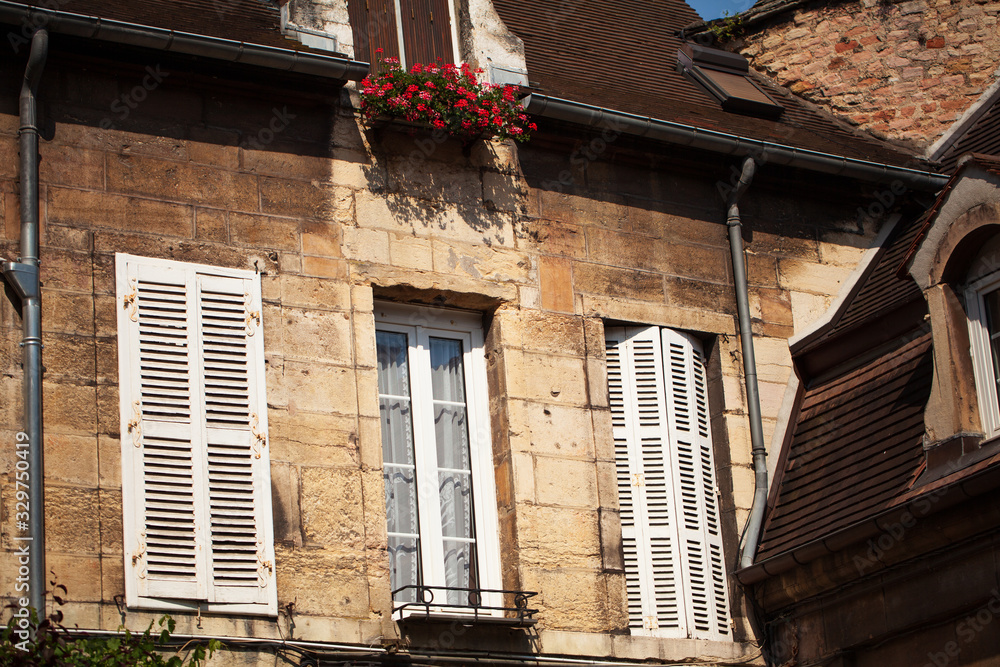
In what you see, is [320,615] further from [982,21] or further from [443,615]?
[982,21]

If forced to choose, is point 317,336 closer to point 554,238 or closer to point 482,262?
point 482,262

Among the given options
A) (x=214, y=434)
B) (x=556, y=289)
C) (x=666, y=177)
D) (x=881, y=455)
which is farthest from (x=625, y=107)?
(x=214, y=434)

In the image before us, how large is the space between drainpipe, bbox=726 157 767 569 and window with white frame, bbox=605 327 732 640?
0.22 meters

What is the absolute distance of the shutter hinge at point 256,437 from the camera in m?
8.30

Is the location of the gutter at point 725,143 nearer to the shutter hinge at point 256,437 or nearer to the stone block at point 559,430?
the stone block at point 559,430

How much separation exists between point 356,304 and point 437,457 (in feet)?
3.36

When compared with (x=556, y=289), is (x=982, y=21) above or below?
above

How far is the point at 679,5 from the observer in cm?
1309

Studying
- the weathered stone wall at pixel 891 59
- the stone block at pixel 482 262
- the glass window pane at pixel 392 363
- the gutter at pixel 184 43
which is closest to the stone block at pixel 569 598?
the glass window pane at pixel 392 363

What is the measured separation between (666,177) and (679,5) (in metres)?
3.25

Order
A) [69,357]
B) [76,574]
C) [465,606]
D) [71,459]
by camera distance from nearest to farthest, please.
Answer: [76,574] → [71,459] → [69,357] → [465,606]

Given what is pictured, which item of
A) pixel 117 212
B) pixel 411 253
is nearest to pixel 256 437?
pixel 117 212

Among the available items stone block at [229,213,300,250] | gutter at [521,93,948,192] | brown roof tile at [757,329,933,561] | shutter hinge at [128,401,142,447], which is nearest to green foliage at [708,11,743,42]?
gutter at [521,93,948,192]

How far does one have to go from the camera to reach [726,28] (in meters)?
12.5
